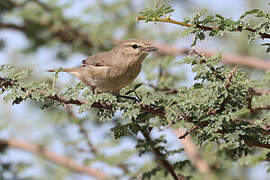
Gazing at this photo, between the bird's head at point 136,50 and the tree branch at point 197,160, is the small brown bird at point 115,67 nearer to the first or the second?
the bird's head at point 136,50

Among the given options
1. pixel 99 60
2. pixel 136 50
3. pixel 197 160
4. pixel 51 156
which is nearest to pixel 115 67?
pixel 99 60

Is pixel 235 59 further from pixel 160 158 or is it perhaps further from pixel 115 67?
pixel 160 158

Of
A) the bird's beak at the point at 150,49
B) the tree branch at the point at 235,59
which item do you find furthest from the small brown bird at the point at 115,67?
the tree branch at the point at 235,59

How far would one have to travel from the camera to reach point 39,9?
5.20m

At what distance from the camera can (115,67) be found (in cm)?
417

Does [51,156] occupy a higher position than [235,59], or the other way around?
[235,59]

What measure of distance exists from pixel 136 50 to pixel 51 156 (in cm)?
176

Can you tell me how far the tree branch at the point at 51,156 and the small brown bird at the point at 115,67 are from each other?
40.9 inches

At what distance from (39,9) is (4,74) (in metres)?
2.97

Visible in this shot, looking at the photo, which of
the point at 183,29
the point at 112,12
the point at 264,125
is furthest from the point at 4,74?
the point at 112,12

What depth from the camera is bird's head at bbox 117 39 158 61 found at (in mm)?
4312

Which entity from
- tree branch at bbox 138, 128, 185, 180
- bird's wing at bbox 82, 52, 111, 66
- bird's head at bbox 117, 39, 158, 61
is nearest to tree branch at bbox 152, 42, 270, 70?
bird's head at bbox 117, 39, 158, 61

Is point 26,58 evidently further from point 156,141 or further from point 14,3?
point 156,141

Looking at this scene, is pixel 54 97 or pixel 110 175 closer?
pixel 54 97
